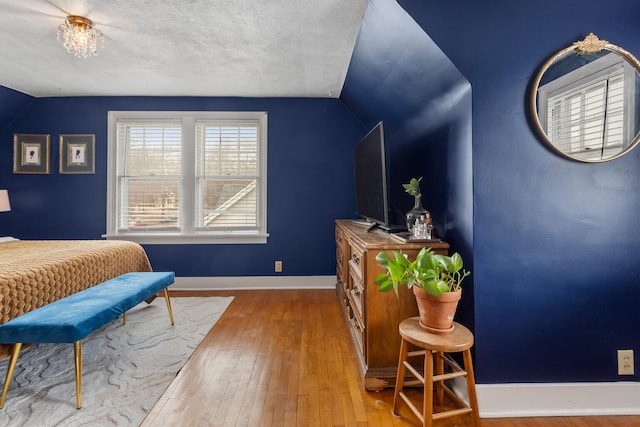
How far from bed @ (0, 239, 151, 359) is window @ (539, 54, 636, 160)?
2979 mm

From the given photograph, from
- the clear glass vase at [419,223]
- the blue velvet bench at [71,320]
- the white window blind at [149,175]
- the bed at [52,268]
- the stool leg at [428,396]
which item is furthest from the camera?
the white window blind at [149,175]

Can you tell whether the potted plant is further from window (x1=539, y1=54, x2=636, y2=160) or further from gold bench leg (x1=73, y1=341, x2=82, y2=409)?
gold bench leg (x1=73, y1=341, x2=82, y2=409)

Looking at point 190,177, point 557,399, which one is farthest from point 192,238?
point 557,399

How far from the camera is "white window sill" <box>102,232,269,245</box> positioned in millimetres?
3762

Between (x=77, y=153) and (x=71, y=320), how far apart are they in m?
2.91

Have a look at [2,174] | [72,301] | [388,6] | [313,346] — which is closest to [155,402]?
[72,301]

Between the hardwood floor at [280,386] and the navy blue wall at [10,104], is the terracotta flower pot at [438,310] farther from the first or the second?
the navy blue wall at [10,104]

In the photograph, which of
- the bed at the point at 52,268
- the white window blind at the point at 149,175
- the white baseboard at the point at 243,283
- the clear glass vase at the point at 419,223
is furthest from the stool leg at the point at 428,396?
the white window blind at the point at 149,175

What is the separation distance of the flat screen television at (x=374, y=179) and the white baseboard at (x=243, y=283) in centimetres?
132

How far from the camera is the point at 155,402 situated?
5.55ft

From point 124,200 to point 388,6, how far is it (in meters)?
3.63

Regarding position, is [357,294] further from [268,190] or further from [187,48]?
[187,48]

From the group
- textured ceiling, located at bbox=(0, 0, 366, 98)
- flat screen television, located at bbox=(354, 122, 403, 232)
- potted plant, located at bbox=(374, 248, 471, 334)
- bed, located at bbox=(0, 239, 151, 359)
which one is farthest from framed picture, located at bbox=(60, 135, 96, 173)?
potted plant, located at bbox=(374, 248, 471, 334)

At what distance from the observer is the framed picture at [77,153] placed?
12.3 feet
